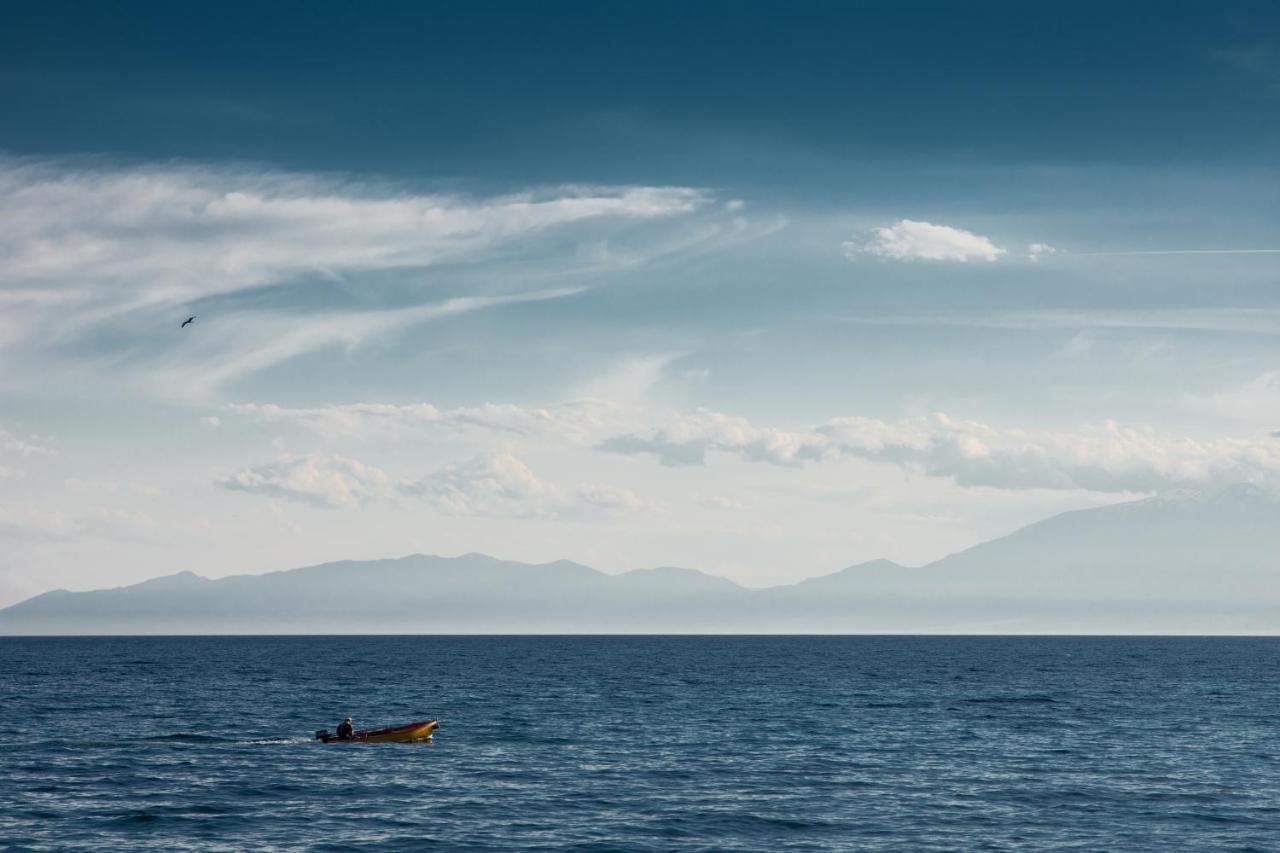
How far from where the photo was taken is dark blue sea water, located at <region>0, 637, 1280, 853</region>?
55781 millimetres

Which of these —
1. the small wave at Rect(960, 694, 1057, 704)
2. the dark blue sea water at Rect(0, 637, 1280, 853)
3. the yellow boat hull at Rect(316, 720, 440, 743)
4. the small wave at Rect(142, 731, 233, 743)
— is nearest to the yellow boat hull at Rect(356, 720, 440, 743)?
the yellow boat hull at Rect(316, 720, 440, 743)

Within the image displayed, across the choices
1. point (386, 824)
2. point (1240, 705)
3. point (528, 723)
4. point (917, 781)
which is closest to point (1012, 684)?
point (1240, 705)

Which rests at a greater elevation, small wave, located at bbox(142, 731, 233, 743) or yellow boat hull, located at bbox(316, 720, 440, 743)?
yellow boat hull, located at bbox(316, 720, 440, 743)

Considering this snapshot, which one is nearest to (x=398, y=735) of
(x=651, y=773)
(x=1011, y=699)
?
(x=651, y=773)

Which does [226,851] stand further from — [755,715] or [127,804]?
[755,715]

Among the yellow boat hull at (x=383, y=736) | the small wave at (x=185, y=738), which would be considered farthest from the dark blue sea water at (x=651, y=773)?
the yellow boat hull at (x=383, y=736)

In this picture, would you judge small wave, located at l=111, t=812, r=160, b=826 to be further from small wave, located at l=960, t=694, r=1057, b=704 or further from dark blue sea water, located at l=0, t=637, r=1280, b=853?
small wave, located at l=960, t=694, r=1057, b=704

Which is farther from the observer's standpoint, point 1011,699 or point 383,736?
point 1011,699

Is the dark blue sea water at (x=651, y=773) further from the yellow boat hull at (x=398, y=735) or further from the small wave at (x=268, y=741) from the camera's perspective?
the yellow boat hull at (x=398, y=735)

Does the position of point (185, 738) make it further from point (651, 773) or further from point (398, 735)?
point (651, 773)

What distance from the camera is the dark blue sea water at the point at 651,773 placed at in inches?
2196

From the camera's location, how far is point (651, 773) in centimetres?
7269

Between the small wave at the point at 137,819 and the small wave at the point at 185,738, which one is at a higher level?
the small wave at the point at 137,819

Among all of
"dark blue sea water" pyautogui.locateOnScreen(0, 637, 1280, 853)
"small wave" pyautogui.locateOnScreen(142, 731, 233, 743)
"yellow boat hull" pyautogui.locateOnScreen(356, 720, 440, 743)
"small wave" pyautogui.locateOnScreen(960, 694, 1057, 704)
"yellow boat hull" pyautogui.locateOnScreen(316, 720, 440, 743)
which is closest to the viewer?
"dark blue sea water" pyautogui.locateOnScreen(0, 637, 1280, 853)
